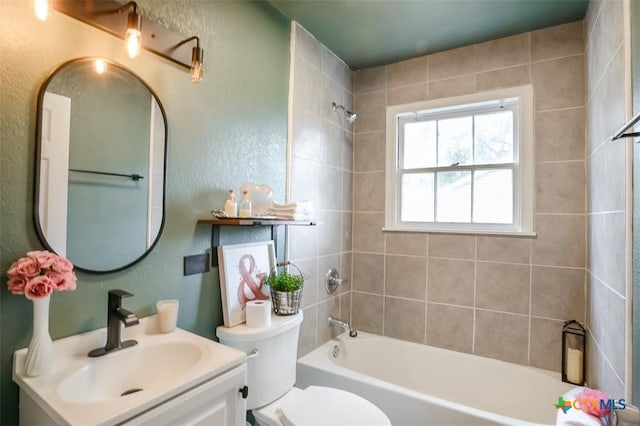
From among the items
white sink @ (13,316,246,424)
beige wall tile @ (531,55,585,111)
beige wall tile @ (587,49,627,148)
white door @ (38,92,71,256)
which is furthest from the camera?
beige wall tile @ (531,55,585,111)

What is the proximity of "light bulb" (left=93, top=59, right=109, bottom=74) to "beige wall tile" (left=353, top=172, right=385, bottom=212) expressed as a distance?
190cm

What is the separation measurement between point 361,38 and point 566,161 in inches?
60.4

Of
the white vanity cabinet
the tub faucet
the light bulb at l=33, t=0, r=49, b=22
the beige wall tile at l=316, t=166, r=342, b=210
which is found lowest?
the tub faucet

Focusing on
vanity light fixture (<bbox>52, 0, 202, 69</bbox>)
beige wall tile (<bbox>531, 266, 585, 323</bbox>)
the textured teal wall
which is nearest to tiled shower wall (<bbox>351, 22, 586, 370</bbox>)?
beige wall tile (<bbox>531, 266, 585, 323</bbox>)

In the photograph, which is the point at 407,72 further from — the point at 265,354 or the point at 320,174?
the point at 265,354

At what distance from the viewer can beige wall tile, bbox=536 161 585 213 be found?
200cm

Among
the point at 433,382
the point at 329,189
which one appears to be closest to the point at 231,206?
the point at 329,189

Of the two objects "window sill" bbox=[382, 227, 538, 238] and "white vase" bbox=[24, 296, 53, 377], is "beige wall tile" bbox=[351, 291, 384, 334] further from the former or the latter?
"white vase" bbox=[24, 296, 53, 377]

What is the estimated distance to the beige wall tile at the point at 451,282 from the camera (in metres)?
2.30

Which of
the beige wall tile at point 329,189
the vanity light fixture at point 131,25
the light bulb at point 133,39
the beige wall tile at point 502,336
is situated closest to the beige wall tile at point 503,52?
the beige wall tile at point 329,189

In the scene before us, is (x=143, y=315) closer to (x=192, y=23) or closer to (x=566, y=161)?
(x=192, y=23)

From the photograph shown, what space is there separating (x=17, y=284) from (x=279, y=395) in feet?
3.81

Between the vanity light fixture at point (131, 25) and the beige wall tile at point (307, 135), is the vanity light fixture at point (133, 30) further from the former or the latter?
the beige wall tile at point (307, 135)

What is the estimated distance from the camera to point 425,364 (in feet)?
7.71
